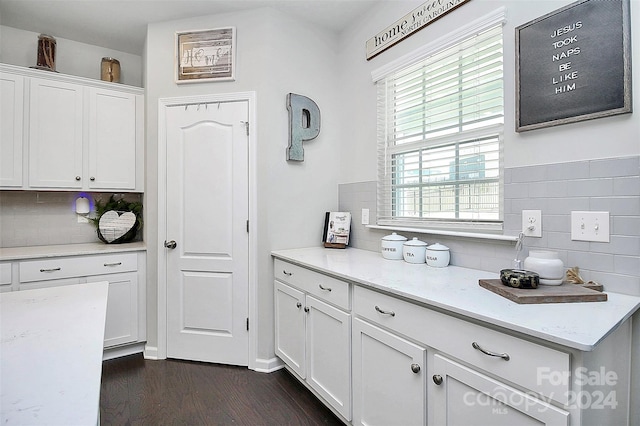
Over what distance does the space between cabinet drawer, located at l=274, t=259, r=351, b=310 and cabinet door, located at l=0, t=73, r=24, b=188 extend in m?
2.19

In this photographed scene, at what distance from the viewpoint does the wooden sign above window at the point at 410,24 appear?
1.87 meters

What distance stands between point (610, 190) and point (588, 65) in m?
0.52

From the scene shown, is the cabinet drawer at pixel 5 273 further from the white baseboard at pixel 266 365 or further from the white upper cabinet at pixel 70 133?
the white baseboard at pixel 266 365

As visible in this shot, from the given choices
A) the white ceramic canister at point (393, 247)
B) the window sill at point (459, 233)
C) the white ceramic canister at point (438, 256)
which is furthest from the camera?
the white ceramic canister at point (393, 247)

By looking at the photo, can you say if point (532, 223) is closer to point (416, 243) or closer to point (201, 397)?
point (416, 243)

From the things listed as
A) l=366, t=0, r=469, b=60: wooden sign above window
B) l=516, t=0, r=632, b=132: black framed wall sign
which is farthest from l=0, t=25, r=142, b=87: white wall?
l=516, t=0, r=632, b=132: black framed wall sign

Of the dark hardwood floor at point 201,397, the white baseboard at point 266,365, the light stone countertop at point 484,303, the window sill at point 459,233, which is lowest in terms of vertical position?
the dark hardwood floor at point 201,397

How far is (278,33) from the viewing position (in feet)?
8.16

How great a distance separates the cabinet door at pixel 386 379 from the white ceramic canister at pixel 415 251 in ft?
1.78

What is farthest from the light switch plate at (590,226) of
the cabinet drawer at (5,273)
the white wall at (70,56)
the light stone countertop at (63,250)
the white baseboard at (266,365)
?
the white wall at (70,56)

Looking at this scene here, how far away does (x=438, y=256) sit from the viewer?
69.9 inches

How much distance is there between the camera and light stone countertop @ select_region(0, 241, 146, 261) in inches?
91.8

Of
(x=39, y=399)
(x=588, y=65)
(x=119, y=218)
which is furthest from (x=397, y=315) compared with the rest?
(x=119, y=218)

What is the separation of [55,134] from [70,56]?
884mm
